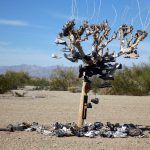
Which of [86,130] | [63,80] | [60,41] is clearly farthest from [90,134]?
[63,80]

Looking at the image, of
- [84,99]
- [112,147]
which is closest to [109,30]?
[84,99]

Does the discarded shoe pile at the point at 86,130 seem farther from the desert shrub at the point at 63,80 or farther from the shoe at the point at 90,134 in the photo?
the desert shrub at the point at 63,80

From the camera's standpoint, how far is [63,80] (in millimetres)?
Result: 59312

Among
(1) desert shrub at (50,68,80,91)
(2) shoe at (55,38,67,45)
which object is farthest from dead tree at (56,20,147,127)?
(1) desert shrub at (50,68,80,91)

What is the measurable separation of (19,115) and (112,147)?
8775 mm

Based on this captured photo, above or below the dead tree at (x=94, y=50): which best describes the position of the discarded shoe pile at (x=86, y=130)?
below

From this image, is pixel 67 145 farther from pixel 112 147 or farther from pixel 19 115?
pixel 19 115

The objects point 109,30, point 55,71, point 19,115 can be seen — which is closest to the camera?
point 109,30

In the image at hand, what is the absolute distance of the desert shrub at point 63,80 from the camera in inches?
2256

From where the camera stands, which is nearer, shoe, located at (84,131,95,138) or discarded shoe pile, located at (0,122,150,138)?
shoe, located at (84,131,95,138)

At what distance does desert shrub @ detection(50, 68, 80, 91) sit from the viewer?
57312 millimetres

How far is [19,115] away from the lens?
21.0m

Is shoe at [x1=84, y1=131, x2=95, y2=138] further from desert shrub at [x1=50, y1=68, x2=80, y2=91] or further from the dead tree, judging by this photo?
desert shrub at [x1=50, y1=68, x2=80, y2=91]

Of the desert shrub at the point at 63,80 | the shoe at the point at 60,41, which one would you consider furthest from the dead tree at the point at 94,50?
the desert shrub at the point at 63,80
